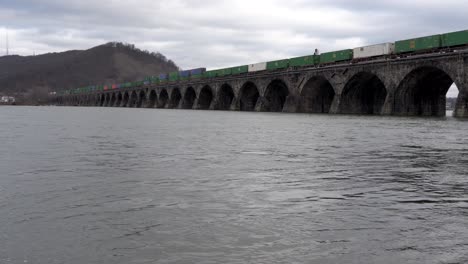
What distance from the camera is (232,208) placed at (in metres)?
7.49

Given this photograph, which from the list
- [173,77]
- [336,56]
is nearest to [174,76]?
[173,77]

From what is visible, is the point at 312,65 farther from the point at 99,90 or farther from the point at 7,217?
the point at 99,90

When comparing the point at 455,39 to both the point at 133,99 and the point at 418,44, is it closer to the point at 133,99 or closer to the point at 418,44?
the point at 418,44

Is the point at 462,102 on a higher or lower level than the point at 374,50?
lower

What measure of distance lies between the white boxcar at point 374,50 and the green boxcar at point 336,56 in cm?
108

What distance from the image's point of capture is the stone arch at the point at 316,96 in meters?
58.0

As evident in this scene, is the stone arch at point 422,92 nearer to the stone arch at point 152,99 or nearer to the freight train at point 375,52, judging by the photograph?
the freight train at point 375,52

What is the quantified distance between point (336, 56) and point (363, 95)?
5.57 metres

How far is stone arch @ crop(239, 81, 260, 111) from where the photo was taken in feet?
248

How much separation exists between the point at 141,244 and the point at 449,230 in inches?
162

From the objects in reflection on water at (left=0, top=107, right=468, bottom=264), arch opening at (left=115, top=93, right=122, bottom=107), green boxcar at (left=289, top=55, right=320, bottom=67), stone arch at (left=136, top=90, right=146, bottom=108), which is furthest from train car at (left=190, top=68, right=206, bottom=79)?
reflection on water at (left=0, top=107, right=468, bottom=264)

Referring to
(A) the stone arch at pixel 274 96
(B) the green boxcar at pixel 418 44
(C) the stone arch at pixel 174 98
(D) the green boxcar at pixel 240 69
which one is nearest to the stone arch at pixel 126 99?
(C) the stone arch at pixel 174 98

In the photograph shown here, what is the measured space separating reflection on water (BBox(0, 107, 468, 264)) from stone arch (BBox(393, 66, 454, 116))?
31.3 meters

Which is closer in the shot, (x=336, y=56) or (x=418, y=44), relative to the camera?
(x=418, y=44)
